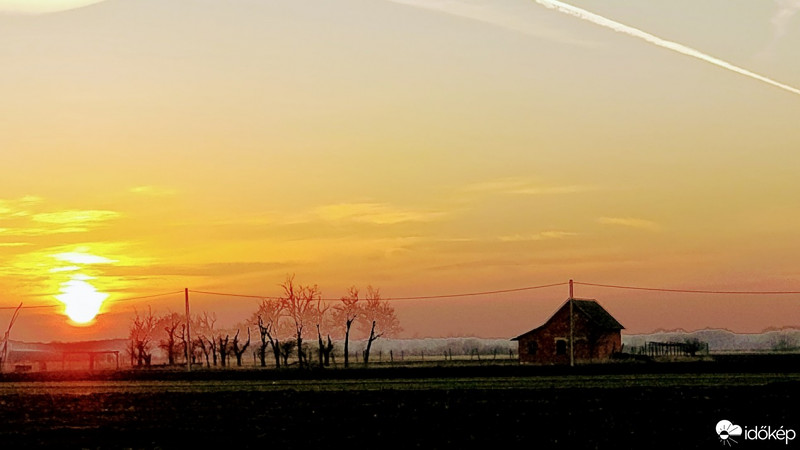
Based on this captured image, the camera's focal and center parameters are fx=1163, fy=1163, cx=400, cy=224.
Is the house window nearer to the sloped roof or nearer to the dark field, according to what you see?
the sloped roof

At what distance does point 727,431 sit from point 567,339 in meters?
88.4

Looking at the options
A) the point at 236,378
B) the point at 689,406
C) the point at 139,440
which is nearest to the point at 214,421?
the point at 139,440

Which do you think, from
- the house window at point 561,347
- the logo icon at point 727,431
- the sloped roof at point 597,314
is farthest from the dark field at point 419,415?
the sloped roof at point 597,314

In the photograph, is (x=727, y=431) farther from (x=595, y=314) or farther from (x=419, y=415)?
(x=595, y=314)

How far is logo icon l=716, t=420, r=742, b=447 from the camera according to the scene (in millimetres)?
34381

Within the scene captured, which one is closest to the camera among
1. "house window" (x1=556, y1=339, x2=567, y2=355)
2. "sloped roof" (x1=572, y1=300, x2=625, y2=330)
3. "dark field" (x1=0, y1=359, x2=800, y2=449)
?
"dark field" (x1=0, y1=359, x2=800, y2=449)

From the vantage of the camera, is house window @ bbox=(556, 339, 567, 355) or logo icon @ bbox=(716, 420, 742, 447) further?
house window @ bbox=(556, 339, 567, 355)

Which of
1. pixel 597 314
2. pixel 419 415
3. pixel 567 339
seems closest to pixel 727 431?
pixel 419 415

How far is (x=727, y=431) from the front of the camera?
36.0 metres

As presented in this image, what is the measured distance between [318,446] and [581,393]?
2407 cm

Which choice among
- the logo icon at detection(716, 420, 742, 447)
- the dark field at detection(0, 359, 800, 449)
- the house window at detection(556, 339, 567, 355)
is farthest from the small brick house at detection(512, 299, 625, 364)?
the logo icon at detection(716, 420, 742, 447)

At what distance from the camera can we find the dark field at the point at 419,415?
3669 centimetres

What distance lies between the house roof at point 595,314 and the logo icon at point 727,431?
88.0 m

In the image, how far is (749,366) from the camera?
294ft
